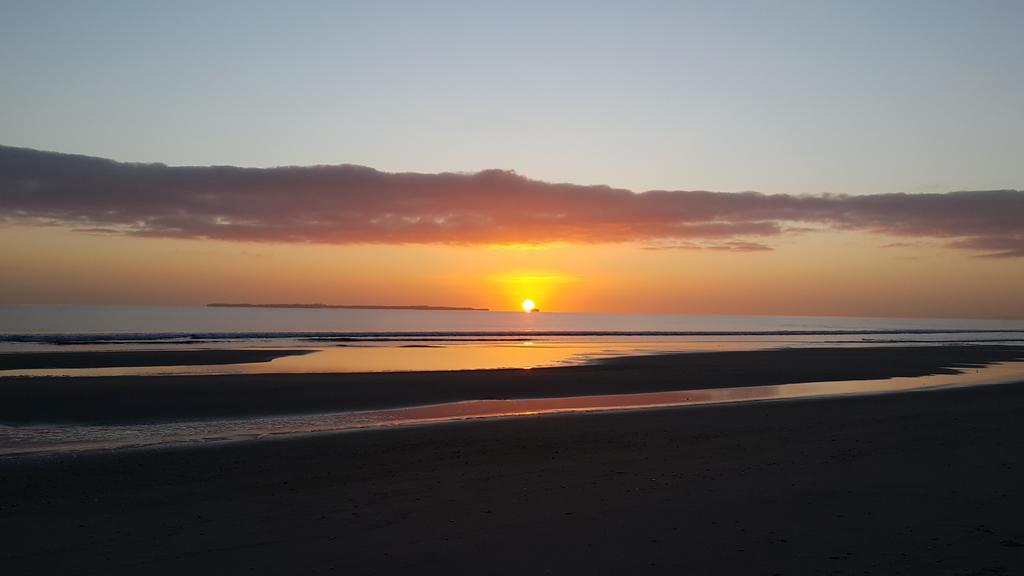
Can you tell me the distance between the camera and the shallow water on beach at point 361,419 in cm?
1480

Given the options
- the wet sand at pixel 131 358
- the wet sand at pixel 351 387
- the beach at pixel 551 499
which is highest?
the beach at pixel 551 499

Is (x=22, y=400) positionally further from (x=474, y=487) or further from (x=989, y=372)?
(x=989, y=372)

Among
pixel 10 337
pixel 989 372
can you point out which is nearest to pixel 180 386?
pixel 989 372

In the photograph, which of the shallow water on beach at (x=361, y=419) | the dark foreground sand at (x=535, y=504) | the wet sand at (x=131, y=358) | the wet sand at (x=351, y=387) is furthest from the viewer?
the wet sand at (x=131, y=358)

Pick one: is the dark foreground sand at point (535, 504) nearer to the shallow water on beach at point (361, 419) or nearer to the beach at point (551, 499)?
the beach at point (551, 499)

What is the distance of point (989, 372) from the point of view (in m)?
35.0

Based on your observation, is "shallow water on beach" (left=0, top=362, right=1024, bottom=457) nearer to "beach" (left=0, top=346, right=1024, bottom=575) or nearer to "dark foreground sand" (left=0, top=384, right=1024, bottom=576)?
"beach" (left=0, top=346, right=1024, bottom=575)

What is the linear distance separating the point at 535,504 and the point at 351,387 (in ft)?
56.3

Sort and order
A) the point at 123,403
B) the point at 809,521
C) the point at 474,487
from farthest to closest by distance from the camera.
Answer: the point at 123,403 → the point at 474,487 → the point at 809,521

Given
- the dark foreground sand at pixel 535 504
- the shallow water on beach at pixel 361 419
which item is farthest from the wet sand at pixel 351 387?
the dark foreground sand at pixel 535 504

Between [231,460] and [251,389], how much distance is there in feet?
40.8

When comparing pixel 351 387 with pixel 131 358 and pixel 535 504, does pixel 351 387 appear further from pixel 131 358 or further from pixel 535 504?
pixel 131 358

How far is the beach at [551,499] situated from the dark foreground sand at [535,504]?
0.04 meters

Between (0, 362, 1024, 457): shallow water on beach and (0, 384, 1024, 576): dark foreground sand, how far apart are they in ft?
5.11
